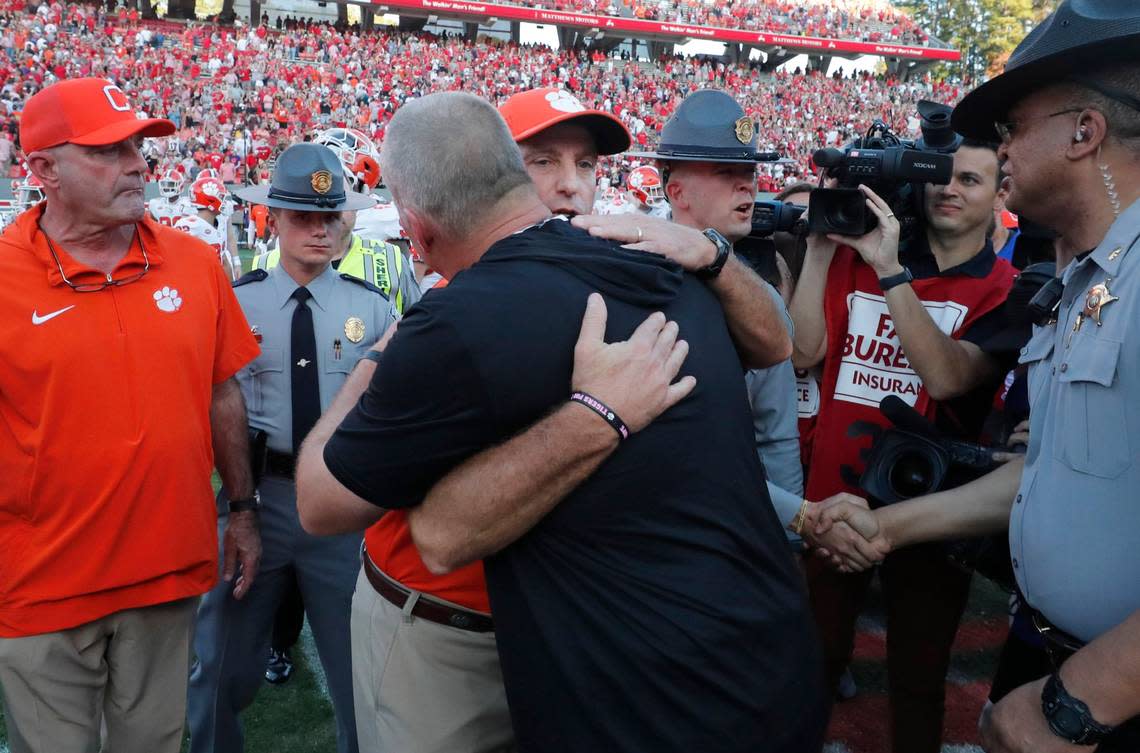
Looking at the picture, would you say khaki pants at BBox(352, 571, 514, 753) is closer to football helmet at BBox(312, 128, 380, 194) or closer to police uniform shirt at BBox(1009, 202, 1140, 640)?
police uniform shirt at BBox(1009, 202, 1140, 640)

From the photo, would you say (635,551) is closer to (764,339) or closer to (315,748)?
(764,339)

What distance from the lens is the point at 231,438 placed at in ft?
9.24

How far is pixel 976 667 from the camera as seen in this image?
13.6 feet

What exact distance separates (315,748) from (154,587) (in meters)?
1.28

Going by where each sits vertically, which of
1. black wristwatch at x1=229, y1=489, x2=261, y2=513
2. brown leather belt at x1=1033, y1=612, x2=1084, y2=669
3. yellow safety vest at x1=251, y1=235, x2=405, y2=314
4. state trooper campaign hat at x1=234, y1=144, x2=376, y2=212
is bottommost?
black wristwatch at x1=229, y1=489, x2=261, y2=513

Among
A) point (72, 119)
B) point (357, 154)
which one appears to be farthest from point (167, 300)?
→ point (357, 154)

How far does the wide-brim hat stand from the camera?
156 cm

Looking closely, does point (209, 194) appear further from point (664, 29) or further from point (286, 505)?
point (664, 29)

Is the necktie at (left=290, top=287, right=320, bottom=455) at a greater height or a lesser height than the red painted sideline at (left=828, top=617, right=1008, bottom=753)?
greater

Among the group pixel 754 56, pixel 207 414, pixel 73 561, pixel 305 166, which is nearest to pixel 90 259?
pixel 207 414

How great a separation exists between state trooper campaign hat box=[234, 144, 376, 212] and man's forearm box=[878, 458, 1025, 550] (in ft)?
7.55

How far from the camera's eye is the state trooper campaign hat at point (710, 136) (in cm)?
287

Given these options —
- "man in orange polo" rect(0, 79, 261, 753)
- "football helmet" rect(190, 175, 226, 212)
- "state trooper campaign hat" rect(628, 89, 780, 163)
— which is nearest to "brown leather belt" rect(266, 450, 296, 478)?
"man in orange polo" rect(0, 79, 261, 753)

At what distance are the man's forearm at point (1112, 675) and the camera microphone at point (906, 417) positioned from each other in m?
1.18
